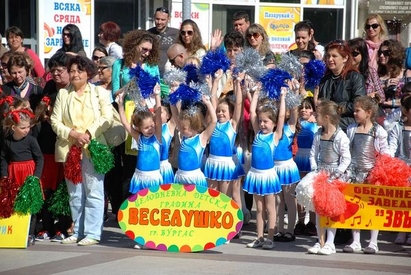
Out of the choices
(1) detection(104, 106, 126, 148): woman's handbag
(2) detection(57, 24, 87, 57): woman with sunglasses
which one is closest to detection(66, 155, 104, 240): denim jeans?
(1) detection(104, 106, 126, 148): woman's handbag

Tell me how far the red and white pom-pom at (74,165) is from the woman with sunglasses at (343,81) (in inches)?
95.5

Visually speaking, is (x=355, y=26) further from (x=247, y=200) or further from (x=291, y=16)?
(x=247, y=200)

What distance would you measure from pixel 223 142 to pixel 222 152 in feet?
0.34

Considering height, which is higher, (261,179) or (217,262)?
(261,179)

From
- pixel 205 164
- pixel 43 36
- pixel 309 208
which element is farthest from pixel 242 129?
pixel 43 36

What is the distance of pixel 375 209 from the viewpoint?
8.31m

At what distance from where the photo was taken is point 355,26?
664 inches

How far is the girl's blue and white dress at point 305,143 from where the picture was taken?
907 cm

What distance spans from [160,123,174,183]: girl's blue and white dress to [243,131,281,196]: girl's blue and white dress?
30.1 inches

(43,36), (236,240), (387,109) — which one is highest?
(43,36)

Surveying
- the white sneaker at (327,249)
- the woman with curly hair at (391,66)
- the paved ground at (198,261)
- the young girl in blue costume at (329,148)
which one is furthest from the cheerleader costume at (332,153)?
the woman with curly hair at (391,66)

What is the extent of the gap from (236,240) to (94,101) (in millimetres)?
1989

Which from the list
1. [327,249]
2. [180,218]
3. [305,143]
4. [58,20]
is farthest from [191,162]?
[58,20]

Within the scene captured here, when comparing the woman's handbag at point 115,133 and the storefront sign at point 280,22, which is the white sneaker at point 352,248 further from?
the storefront sign at point 280,22
